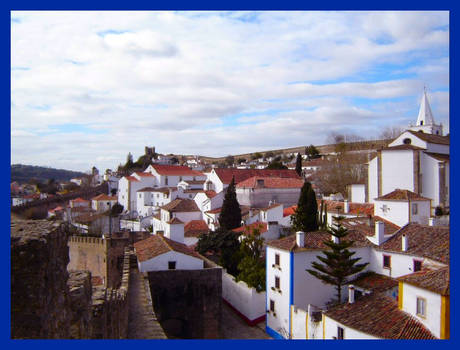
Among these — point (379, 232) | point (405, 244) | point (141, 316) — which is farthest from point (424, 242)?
point (141, 316)

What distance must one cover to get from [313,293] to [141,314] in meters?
5.73

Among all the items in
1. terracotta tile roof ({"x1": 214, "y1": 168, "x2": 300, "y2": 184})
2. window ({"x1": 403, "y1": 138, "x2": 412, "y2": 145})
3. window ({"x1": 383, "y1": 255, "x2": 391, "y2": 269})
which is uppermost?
window ({"x1": 403, "y1": 138, "x2": 412, "y2": 145})

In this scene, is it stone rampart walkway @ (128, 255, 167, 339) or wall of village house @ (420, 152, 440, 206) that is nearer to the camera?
stone rampart walkway @ (128, 255, 167, 339)

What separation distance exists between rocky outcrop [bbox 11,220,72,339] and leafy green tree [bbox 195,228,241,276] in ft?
46.7

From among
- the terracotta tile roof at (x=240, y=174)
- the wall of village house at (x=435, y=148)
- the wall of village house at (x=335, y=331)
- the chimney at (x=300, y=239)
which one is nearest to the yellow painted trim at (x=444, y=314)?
the wall of village house at (x=335, y=331)

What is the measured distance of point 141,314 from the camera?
8156 mm

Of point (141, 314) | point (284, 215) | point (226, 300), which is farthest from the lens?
point (284, 215)

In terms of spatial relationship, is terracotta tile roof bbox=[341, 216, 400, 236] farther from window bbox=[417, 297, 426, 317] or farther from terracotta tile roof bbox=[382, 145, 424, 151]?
terracotta tile roof bbox=[382, 145, 424, 151]

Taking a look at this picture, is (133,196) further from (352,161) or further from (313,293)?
(313,293)

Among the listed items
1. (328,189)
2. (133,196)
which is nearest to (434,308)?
(328,189)

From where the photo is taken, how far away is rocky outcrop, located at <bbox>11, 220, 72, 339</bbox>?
299 centimetres

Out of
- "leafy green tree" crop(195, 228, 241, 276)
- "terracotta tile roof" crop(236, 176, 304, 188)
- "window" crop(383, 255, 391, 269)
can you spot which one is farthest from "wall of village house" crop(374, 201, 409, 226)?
"terracotta tile roof" crop(236, 176, 304, 188)

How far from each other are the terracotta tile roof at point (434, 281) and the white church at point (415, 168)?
9438mm

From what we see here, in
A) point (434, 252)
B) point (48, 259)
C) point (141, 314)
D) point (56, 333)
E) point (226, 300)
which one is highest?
point (48, 259)
